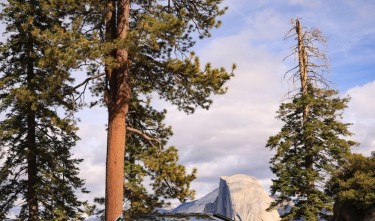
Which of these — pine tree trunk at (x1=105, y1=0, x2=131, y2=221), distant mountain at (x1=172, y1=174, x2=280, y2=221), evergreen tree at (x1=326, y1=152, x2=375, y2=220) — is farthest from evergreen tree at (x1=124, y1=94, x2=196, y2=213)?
distant mountain at (x1=172, y1=174, x2=280, y2=221)

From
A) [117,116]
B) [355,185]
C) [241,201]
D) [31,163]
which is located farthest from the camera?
[241,201]

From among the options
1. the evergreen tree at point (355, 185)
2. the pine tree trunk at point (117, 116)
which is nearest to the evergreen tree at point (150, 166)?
the pine tree trunk at point (117, 116)

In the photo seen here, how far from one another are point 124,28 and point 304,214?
1524cm

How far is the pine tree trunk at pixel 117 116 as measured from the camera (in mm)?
14484

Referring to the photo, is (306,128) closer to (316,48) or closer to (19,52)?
(316,48)

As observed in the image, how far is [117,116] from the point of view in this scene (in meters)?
15.0

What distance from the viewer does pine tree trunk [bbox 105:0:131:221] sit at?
570 inches

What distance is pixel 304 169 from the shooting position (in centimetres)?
2619

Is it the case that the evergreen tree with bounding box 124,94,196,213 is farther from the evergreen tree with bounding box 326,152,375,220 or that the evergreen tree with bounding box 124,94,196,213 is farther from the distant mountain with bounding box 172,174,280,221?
the distant mountain with bounding box 172,174,280,221

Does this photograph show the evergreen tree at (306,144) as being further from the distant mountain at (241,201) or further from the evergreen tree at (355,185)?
the distant mountain at (241,201)

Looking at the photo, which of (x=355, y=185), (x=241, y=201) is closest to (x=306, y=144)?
(x=355, y=185)

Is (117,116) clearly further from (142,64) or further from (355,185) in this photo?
(355,185)

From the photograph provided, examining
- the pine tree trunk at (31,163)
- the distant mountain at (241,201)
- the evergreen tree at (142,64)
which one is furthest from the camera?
the distant mountain at (241,201)

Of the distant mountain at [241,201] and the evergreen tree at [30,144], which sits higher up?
the distant mountain at [241,201]
